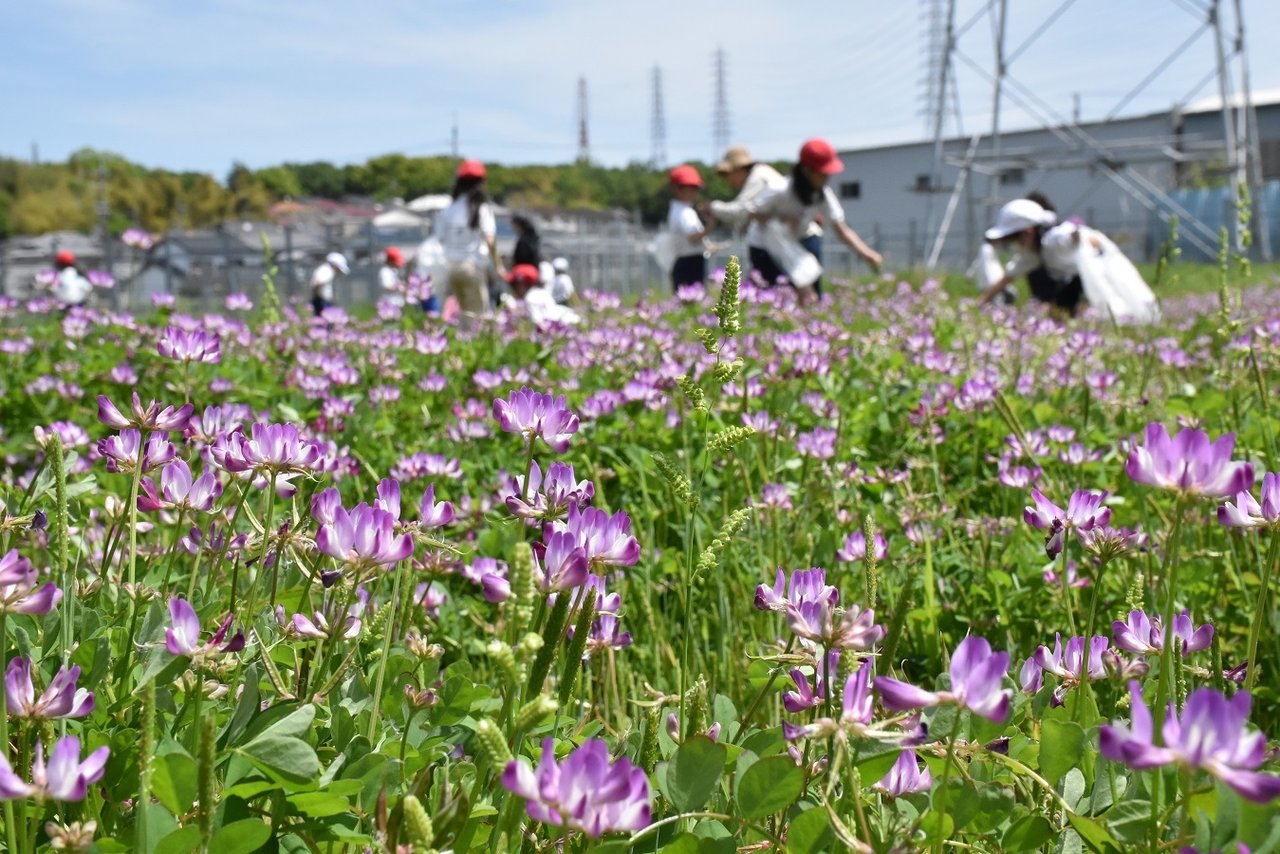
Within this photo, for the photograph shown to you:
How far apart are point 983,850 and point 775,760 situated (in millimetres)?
A: 264

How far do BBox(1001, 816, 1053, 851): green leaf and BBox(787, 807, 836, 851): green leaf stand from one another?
0.18 m

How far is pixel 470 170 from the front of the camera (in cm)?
912

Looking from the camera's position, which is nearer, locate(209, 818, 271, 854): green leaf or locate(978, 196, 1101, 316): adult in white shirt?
locate(209, 818, 271, 854): green leaf

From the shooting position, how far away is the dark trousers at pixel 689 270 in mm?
9430

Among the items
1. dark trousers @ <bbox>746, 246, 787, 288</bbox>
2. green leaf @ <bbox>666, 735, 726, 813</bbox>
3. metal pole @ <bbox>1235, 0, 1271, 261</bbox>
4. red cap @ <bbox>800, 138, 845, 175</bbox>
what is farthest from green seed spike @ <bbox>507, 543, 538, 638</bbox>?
metal pole @ <bbox>1235, 0, 1271, 261</bbox>

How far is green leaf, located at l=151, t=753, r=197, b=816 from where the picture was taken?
35.7 inches

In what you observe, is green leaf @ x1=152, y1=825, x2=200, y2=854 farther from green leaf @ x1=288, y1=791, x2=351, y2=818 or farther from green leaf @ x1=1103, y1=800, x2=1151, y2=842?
green leaf @ x1=1103, y1=800, x2=1151, y2=842

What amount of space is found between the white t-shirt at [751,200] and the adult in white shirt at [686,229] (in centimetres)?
50

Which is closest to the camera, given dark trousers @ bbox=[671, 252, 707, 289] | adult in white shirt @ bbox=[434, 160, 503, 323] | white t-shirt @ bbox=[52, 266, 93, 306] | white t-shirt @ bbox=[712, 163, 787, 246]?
white t-shirt @ bbox=[712, 163, 787, 246]

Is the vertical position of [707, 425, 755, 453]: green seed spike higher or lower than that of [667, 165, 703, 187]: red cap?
lower

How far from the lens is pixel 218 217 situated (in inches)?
2571

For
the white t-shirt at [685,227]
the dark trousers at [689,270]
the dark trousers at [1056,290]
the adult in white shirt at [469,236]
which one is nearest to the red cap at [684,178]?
the white t-shirt at [685,227]

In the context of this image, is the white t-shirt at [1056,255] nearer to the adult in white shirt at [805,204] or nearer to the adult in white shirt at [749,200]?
the adult in white shirt at [805,204]

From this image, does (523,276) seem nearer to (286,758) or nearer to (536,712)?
(286,758)
